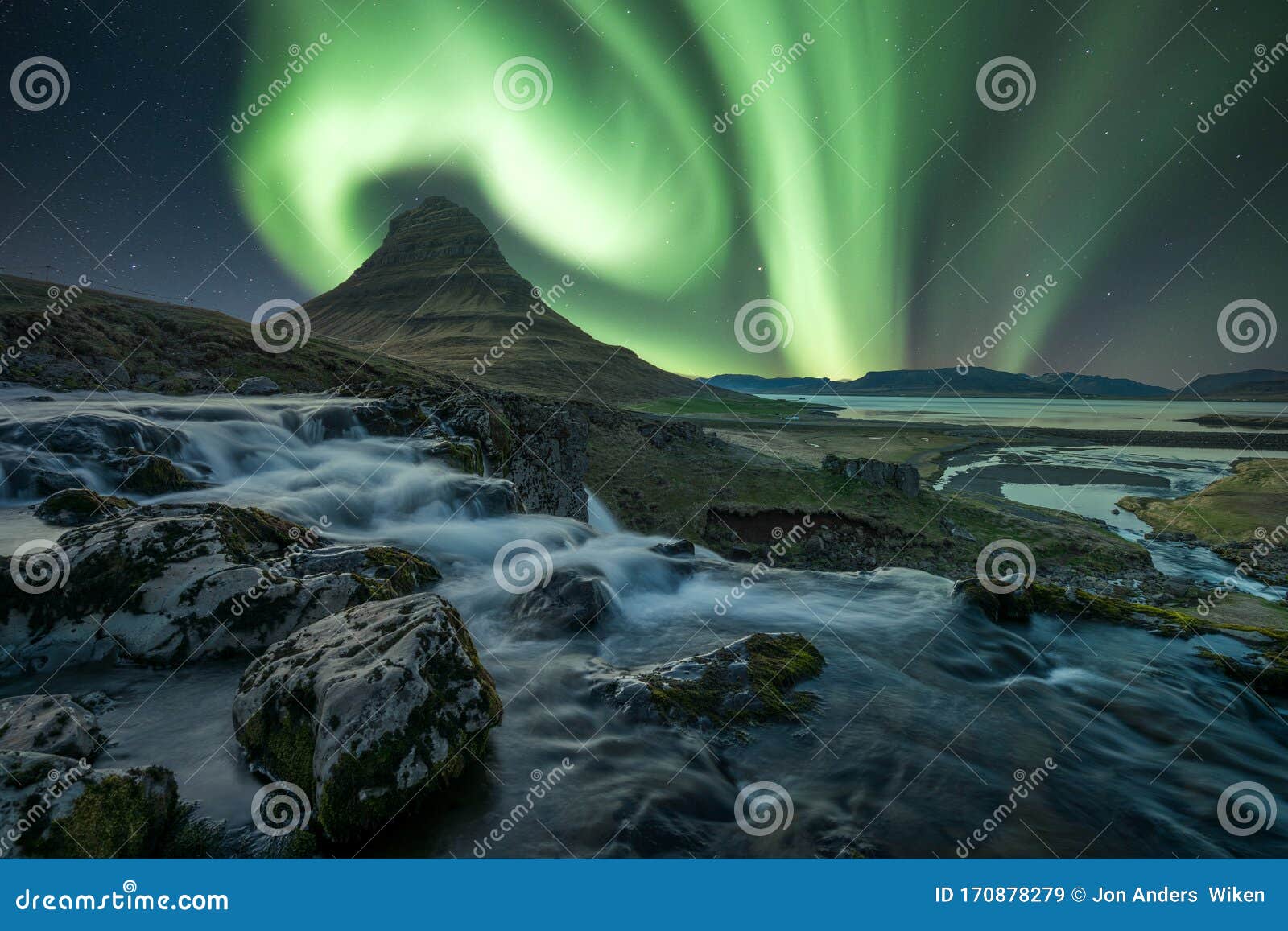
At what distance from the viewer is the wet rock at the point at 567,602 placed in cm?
1291

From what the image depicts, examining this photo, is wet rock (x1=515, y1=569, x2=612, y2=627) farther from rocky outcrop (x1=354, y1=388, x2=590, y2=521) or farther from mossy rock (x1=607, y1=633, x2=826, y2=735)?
rocky outcrop (x1=354, y1=388, x2=590, y2=521)

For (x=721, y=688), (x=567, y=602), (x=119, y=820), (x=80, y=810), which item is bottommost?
(x=119, y=820)

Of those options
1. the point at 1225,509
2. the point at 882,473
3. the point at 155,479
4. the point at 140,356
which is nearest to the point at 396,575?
the point at 155,479

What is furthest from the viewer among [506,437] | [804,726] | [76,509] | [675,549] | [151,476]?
[506,437]

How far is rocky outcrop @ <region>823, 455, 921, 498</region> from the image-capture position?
33.2 meters

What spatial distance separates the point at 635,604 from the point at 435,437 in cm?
1361

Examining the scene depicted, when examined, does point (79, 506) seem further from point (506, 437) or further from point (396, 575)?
point (506, 437)

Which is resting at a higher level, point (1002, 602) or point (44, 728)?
point (1002, 602)

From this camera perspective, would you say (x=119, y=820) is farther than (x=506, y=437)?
No

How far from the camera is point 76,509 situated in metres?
13.3

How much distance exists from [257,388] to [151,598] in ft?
94.1

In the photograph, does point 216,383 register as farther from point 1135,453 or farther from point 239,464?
point 1135,453

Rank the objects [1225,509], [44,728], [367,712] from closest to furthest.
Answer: [367,712]
[44,728]
[1225,509]

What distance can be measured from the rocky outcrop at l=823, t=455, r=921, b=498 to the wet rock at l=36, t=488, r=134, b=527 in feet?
112
